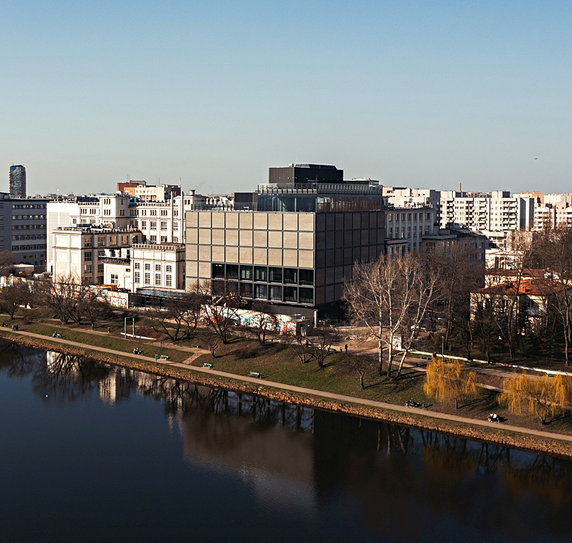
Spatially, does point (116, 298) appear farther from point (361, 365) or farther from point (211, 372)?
point (361, 365)

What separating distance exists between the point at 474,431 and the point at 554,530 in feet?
40.1

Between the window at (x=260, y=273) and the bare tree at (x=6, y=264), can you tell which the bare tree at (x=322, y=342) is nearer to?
the window at (x=260, y=273)

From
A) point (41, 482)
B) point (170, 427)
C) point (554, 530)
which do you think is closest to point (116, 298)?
point (170, 427)

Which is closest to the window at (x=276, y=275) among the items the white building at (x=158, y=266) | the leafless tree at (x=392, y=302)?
the leafless tree at (x=392, y=302)

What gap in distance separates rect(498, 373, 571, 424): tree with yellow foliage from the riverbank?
5.89ft

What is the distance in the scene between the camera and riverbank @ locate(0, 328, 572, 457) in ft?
154

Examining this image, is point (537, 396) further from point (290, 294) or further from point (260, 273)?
point (260, 273)

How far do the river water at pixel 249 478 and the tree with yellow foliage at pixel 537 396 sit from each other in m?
4.04

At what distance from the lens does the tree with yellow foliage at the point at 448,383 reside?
52188 millimetres

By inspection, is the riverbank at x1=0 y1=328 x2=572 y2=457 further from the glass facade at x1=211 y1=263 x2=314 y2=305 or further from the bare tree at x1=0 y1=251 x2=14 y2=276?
the bare tree at x1=0 y1=251 x2=14 y2=276

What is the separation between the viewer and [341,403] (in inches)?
2170

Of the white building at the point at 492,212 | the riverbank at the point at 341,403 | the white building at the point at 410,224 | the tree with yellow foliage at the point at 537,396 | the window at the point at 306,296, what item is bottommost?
the riverbank at the point at 341,403

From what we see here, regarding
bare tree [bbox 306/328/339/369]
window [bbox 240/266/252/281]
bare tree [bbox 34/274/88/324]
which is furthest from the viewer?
bare tree [bbox 34/274/88/324]

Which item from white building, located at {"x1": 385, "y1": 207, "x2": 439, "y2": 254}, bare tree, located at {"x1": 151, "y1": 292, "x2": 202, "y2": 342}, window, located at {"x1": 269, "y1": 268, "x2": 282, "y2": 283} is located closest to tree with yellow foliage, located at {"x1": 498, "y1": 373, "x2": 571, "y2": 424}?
window, located at {"x1": 269, "y1": 268, "x2": 282, "y2": 283}
